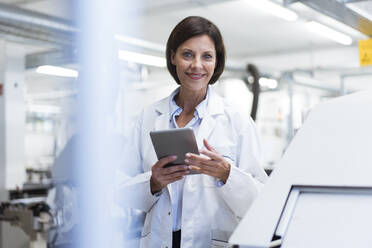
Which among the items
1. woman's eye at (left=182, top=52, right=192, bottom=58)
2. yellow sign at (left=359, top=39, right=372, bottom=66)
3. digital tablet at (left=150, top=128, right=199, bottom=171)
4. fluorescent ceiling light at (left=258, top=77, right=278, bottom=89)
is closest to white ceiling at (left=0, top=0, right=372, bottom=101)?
fluorescent ceiling light at (left=258, top=77, right=278, bottom=89)

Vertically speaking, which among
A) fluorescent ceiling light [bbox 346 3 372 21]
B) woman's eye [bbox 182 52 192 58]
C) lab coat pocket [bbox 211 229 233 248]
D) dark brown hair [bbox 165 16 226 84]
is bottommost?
lab coat pocket [bbox 211 229 233 248]

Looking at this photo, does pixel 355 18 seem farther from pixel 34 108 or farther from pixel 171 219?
pixel 34 108

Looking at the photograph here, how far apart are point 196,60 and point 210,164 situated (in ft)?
0.88

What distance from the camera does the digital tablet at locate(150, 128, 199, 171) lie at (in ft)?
3.20

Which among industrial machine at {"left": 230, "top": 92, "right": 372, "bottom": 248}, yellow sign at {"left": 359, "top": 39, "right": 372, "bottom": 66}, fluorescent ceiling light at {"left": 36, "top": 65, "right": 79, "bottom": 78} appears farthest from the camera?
yellow sign at {"left": 359, "top": 39, "right": 372, "bottom": 66}

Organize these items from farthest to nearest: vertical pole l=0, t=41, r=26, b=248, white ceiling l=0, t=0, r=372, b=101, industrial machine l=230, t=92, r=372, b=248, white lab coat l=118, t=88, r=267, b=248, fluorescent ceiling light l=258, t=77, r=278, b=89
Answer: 1. white ceiling l=0, t=0, r=372, b=101
2. fluorescent ceiling light l=258, t=77, r=278, b=89
3. vertical pole l=0, t=41, r=26, b=248
4. white lab coat l=118, t=88, r=267, b=248
5. industrial machine l=230, t=92, r=372, b=248

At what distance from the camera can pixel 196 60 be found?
1.11 meters

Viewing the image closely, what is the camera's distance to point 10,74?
11.1 ft

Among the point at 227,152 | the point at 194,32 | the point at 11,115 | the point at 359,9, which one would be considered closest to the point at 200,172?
the point at 227,152

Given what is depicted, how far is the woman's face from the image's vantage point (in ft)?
3.67

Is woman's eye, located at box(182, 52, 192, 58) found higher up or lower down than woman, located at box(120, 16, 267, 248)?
higher up

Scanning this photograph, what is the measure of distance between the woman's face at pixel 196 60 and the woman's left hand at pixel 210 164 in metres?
0.18

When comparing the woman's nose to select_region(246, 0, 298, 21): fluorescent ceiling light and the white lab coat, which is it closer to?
the white lab coat

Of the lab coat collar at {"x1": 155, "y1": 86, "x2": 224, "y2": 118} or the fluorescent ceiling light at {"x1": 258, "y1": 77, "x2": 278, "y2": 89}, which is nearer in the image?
the lab coat collar at {"x1": 155, "y1": 86, "x2": 224, "y2": 118}
